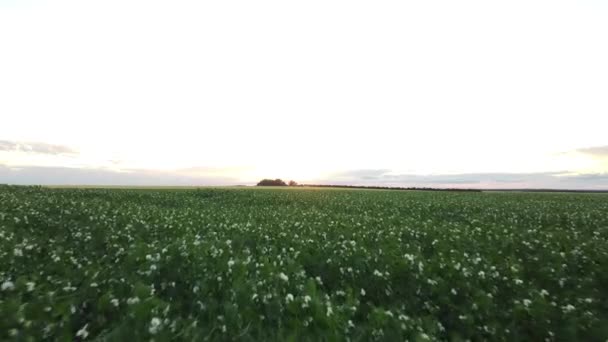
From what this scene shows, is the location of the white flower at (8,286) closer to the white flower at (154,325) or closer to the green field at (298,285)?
the green field at (298,285)

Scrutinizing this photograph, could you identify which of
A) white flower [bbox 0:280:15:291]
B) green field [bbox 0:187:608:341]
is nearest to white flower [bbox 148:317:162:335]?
green field [bbox 0:187:608:341]

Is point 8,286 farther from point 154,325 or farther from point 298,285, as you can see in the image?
point 298,285

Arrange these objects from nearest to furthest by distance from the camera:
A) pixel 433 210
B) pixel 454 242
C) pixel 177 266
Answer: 1. pixel 177 266
2. pixel 454 242
3. pixel 433 210

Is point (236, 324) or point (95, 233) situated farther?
point (95, 233)

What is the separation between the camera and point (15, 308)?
3783 mm

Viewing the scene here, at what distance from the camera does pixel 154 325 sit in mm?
3938

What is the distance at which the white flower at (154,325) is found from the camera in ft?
12.6

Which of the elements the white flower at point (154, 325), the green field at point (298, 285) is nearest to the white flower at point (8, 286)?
the green field at point (298, 285)

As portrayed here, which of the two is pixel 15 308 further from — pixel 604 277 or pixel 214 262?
pixel 604 277

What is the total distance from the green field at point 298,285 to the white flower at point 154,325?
0.01m

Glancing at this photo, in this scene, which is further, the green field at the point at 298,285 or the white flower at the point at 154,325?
the green field at the point at 298,285

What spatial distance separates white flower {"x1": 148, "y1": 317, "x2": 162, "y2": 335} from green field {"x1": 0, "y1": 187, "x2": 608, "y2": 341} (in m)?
0.01

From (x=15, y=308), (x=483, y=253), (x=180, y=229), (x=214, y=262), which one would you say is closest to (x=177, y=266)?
(x=214, y=262)

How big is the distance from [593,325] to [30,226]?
58.0 feet
